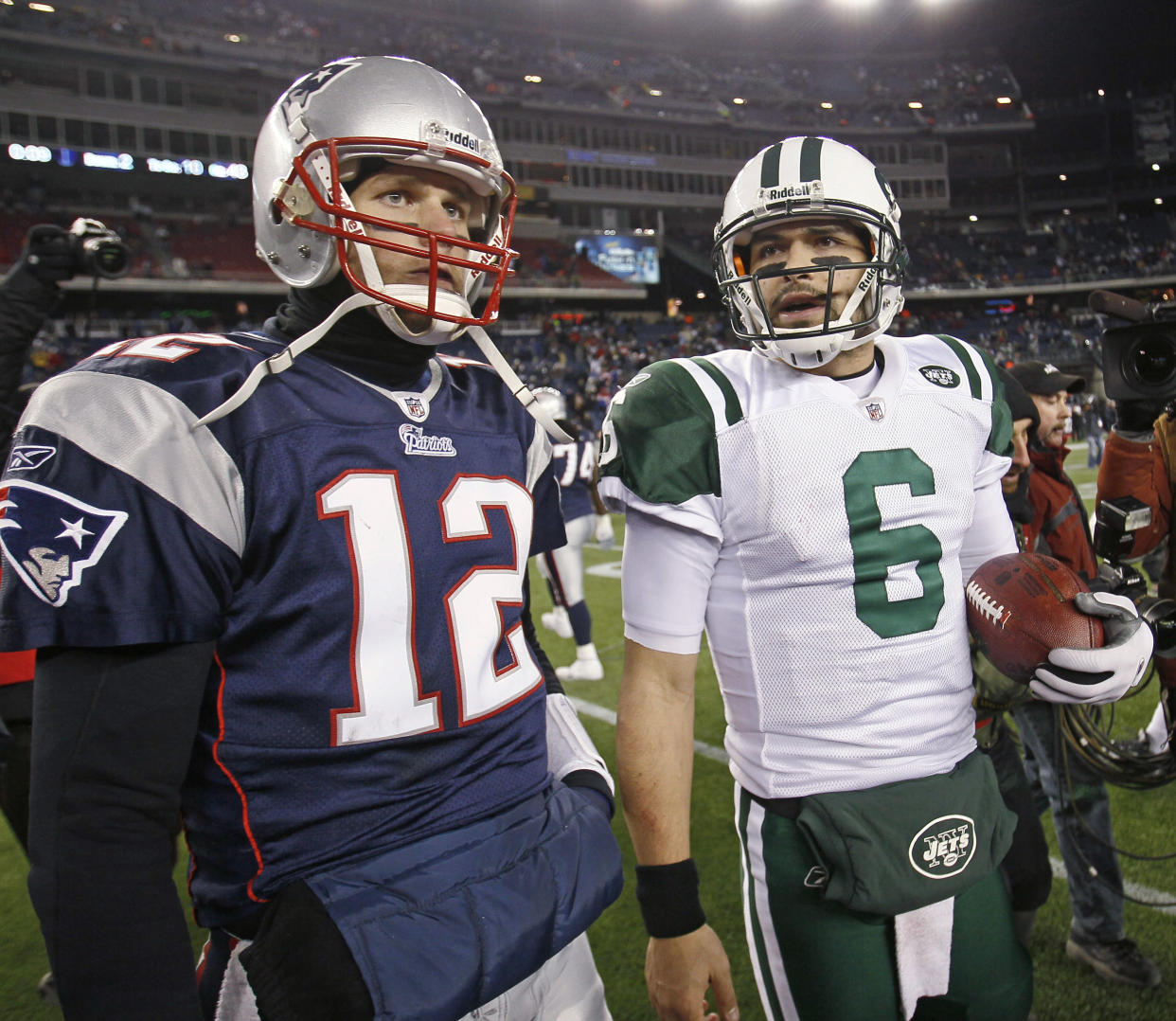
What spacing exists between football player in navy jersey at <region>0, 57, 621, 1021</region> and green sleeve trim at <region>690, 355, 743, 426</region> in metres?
0.35

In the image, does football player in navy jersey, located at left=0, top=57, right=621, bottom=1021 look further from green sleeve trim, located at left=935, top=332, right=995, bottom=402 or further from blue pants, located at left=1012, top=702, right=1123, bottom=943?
blue pants, located at left=1012, top=702, right=1123, bottom=943

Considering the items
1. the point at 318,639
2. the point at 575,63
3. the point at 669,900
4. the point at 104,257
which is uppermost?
the point at 575,63

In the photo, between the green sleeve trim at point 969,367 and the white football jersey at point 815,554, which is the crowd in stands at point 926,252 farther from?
the white football jersey at point 815,554

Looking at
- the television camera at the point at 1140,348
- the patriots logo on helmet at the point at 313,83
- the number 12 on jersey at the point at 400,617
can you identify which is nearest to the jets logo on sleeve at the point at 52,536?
the number 12 on jersey at the point at 400,617

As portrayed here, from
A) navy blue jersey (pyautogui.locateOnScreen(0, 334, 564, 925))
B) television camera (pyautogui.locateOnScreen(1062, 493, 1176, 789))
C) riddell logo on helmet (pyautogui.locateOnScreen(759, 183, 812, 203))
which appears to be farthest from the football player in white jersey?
television camera (pyautogui.locateOnScreen(1062, 493, 1176, 789))

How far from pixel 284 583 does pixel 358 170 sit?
72 cm

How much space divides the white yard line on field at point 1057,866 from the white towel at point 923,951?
3.46 ft

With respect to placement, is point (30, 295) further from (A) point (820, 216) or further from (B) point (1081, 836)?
(B) point (1081, 836)

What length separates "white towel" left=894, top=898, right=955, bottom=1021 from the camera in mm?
1440

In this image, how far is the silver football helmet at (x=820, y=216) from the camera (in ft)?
5.21

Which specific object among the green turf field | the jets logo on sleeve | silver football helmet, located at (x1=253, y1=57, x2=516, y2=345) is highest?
silver football helmet, located at (x1=253, y1=57, x2=516, y2=345)

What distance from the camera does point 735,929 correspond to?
2.79 metres

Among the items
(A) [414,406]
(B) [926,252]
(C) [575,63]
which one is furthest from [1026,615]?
(B) [926,252]

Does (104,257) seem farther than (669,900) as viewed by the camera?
Yes
